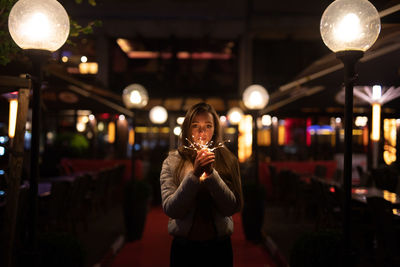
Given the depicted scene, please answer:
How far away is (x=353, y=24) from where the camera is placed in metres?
2.86

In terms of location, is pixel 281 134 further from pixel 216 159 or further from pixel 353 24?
pixel 216 159

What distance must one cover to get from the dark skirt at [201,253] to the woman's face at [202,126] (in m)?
0.59

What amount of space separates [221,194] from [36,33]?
5.69 ft

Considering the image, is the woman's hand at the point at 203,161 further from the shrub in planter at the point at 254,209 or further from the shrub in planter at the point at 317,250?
the shrub in planter at the point at 254,209

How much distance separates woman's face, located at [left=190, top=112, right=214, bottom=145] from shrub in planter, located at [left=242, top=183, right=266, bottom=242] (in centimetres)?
463

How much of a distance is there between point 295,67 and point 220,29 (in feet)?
13.9

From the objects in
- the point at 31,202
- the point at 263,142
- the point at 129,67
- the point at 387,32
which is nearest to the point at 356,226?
the point at 387,32

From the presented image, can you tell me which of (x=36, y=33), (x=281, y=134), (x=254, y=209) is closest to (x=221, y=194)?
(x=36, y=33)

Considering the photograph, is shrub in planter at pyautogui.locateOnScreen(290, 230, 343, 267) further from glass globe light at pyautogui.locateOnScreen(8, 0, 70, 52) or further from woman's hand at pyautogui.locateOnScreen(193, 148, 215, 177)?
glass globe light at pyautogui.locateOnScreen(8, 0, 70, 52)

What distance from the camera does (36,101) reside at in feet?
9.87

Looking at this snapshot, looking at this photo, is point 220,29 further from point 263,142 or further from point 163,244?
point 163,244

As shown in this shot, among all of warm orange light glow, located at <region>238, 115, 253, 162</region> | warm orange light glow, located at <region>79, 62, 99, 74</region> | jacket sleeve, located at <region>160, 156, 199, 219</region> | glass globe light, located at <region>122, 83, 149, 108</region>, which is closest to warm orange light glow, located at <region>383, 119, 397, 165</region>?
warm orange light glow, located at <region>238, 115, 253, 162</region>

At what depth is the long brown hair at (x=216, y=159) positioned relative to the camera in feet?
8.32

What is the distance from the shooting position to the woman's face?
2.55m
